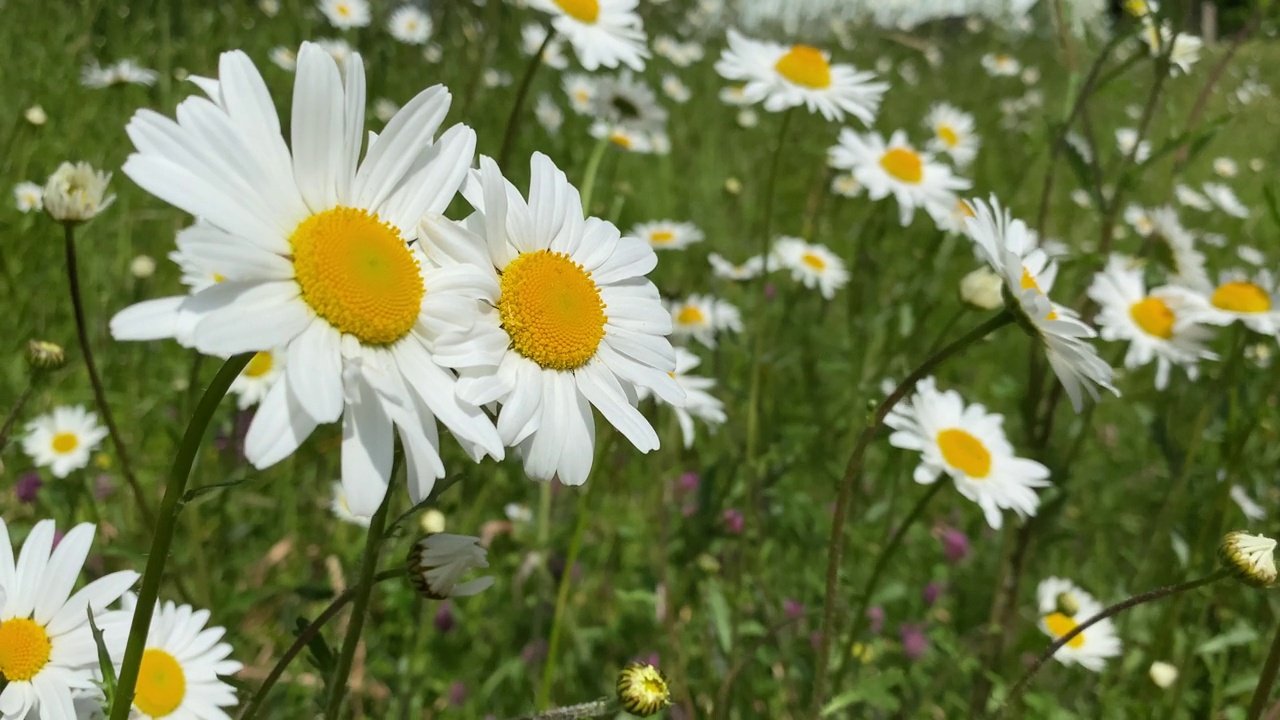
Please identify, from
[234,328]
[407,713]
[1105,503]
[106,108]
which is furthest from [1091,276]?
[106,108]

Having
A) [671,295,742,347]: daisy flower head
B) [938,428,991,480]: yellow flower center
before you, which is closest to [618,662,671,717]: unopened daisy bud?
[938,428,991,480]: yellow flower center

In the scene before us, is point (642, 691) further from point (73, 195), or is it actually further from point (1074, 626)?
point (1074, 626)

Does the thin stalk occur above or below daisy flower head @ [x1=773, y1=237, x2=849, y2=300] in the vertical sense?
below

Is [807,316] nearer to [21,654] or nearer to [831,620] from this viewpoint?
[831,620]

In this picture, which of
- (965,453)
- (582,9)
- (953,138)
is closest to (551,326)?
(965,453)

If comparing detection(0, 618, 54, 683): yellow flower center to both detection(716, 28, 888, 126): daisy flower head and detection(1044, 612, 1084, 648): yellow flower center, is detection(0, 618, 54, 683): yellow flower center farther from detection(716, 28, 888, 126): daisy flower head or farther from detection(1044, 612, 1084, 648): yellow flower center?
detection(1044, 612, 1084, 648): yellow flower center

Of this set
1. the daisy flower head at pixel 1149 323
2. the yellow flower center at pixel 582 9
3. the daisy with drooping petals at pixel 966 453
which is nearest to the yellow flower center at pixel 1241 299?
the daisy flower head at pixel 1149 323
